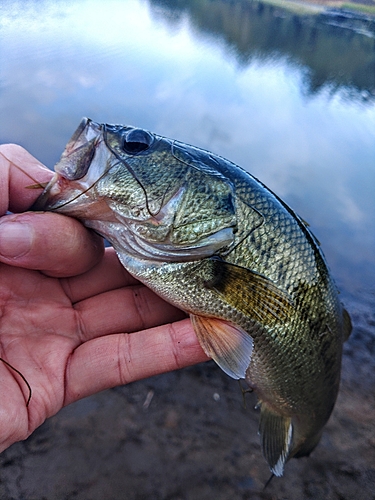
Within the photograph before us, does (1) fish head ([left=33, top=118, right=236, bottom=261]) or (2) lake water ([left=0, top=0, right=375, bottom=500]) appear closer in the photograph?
(1) fish head ([left=33, top=118, right=236, bottom=261])

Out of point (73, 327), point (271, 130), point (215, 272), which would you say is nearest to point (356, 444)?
point (215, 272)

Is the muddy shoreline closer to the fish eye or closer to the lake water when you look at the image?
the lake water

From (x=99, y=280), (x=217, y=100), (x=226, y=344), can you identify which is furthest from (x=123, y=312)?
(x=217, y=100)

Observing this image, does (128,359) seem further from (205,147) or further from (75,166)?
(205,147)

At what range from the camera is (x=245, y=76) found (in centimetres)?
1292

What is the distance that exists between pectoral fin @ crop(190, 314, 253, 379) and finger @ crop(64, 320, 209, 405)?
0.07 m

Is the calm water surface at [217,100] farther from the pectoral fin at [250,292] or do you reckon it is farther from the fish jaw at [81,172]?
the fish jaw at [81,172]

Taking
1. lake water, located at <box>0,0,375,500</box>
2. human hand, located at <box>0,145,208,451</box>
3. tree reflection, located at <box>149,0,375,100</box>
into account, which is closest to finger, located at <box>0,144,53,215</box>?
human hand, located at <box>0,145,208,451</box>

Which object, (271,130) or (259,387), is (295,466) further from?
(271,130)

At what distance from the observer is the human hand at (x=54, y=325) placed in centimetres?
174

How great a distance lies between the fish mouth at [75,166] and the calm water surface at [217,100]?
393 centimetres

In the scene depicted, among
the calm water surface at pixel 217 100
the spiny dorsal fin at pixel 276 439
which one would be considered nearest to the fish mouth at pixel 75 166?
the spiny dorsal fin at pixel 276 439

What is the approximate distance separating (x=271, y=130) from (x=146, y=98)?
3.26 meters

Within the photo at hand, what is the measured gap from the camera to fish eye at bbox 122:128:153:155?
179 cm
